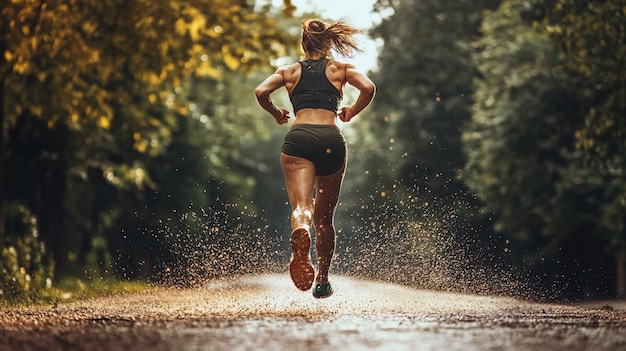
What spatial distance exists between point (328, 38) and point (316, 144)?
2.98ft

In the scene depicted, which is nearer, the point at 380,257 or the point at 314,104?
the point at 314,104

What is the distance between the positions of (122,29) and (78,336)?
31.2ft

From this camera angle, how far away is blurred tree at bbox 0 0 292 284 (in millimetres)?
13727

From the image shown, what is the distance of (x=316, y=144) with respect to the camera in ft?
28.5

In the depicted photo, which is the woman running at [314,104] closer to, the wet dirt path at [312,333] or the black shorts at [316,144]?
the black shorts at [316,144]

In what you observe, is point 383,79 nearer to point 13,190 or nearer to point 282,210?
point 13,190

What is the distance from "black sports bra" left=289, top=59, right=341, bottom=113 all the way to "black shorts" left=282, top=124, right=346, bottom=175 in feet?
0.59

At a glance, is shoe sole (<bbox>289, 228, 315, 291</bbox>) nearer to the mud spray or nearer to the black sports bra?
the black sports bra

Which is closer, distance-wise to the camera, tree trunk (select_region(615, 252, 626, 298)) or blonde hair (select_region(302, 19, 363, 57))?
blonde hair (select_region(302, 19, 363, 57))

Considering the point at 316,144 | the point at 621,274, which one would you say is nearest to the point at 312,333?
the point at 316,144

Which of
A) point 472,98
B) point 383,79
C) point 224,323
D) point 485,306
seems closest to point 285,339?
point 224,323

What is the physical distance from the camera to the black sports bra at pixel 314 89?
8664mm

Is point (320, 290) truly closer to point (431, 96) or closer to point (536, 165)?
point (536, 165)

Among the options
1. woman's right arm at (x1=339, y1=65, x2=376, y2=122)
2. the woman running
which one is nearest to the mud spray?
the woman running
